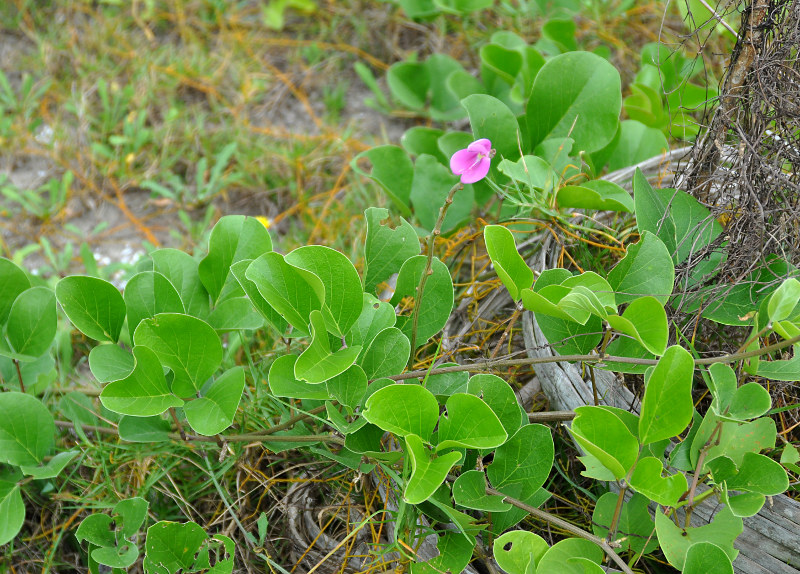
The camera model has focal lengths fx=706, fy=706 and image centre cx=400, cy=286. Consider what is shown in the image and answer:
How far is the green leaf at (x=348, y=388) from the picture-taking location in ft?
3.54

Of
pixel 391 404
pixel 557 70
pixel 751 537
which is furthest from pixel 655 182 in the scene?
pixel 391 404

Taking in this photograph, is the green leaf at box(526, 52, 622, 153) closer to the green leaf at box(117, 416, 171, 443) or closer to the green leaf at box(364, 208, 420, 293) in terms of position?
the green leaf at box(364, 208, 420, 293)

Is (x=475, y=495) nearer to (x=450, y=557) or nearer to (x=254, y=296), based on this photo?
(x=450, y=557)

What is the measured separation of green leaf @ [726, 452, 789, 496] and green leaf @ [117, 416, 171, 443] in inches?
38.1

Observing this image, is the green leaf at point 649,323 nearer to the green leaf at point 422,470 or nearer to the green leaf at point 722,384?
the green leaf at point 722,384

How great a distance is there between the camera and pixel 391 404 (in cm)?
99

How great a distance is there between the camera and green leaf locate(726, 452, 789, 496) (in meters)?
0.99

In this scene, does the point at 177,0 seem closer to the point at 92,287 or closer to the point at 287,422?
the point at 92,287

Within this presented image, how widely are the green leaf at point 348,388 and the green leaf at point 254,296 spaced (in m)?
0.18

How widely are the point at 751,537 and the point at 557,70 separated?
3.21 feet

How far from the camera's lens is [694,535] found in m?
1.01

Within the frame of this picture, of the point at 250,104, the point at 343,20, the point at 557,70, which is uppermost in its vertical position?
the point at 557,70

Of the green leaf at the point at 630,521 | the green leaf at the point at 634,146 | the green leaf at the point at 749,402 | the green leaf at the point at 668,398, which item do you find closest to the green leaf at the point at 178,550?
the green leaf at the point at 630,521

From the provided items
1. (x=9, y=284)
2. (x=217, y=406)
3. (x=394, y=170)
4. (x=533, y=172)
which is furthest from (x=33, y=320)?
(x=533, y=172)
